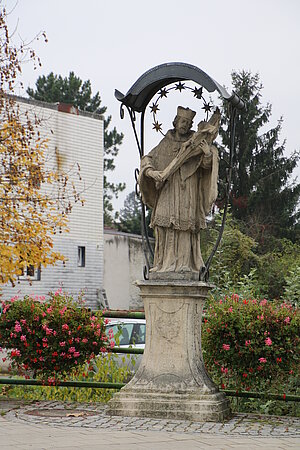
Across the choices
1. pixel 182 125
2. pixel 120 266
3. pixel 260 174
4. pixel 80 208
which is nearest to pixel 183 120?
pixel 182 125

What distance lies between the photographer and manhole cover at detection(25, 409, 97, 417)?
9070 millimetres

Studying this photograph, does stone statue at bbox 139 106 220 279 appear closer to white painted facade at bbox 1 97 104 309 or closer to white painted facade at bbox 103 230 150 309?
white painted facade at bbox 1 97 104 309

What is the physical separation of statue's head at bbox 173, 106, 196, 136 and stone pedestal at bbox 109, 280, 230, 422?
6.16ft

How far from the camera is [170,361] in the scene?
901 centimetres

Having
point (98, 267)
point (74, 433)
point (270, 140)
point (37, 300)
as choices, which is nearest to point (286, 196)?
point (270, 140)

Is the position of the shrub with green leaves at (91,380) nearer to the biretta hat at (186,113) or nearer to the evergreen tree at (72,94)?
the biretta hat at (186,113)

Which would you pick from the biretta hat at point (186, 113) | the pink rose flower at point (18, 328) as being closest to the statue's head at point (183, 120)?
the biretta hat at point (186, 113)

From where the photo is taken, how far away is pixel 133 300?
137 feet

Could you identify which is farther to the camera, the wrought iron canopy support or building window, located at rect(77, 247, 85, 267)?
building window, located at rect(77, 247, 85, 267)

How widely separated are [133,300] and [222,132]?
36.9ft

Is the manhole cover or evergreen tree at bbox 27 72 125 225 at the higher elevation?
evergreen tree at bbox 27 72 125 225

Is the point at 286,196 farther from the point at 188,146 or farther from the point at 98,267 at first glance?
the point at 188,146

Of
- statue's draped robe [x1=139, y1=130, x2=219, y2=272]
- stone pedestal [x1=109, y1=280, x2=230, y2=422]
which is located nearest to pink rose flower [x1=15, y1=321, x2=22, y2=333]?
stone pedestal [x1=109, y1=280, x2=230, y2=422]

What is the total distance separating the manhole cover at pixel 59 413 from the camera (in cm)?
907
